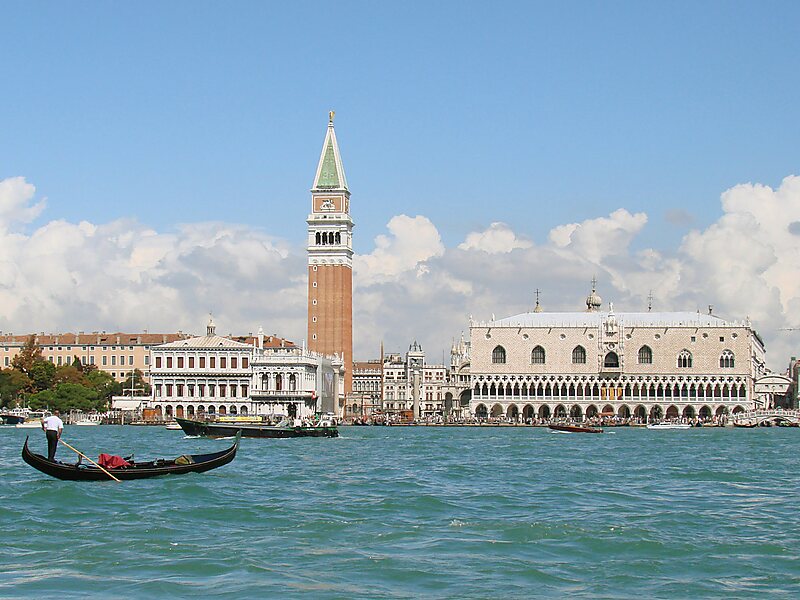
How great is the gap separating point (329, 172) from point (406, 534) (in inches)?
3320

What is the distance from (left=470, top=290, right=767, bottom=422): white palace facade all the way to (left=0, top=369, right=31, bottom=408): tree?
33968mm

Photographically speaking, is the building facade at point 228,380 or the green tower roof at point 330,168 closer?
the building facade at point 228,380

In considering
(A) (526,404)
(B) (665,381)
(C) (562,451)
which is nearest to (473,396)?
(A) (526,404)

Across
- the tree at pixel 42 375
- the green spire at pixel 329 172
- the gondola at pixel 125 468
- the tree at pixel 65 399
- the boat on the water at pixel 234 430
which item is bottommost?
the gondola at pixel 125 468

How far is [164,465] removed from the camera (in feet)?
96.8

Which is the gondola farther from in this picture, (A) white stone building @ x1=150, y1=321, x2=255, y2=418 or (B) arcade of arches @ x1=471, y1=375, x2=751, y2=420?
(B) arcade of arches @ x1=471, y1=375, x2=751, y2=420

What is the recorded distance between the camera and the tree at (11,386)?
93.6 meters

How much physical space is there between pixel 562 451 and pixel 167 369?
50.2 metres

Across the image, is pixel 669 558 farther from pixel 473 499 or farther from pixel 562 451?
pixel 562 451

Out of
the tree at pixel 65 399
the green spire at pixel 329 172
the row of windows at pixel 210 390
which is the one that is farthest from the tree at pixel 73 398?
the green spire at pixel 329 172

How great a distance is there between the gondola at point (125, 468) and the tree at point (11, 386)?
67.1 meters

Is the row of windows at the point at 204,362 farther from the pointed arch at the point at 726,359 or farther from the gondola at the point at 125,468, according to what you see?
the gondola at the point at 125,468

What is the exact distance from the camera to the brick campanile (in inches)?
3954

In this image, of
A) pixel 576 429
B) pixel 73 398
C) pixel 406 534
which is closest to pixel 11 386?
pixel 73 398
